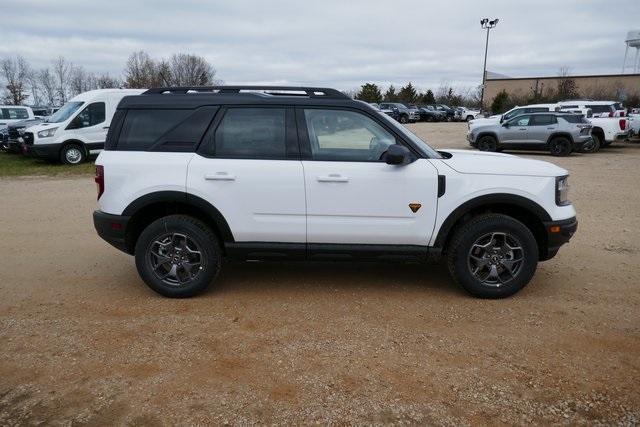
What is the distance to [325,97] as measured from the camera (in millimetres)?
4688

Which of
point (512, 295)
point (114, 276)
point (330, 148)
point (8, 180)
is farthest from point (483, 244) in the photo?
point (8, 180)

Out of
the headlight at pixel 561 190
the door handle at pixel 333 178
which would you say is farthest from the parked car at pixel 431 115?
the door handle at pixel 333 178

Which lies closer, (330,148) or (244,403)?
(244,403)

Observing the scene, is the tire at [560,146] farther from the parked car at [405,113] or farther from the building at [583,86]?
the building at [583,86]

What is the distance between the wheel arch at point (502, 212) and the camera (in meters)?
4.43

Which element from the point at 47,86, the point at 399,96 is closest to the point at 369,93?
the point at 399,96

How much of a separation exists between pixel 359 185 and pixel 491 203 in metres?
1.20

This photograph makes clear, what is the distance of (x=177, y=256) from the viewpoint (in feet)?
15.2

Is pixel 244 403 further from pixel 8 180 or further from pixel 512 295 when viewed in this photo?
pixel 8 180

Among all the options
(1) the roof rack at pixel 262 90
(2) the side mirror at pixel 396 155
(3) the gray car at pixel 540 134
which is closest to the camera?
(2) the side mirror at pixel 396 155

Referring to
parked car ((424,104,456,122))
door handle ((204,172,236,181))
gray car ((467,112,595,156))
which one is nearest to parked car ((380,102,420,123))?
parked car ((424,104,456,122))

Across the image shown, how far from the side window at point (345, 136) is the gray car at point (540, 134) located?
15020mm

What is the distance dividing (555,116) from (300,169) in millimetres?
15931

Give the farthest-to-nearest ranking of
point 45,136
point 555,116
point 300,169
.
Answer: point 555,116
point 45,136
point 300,169
